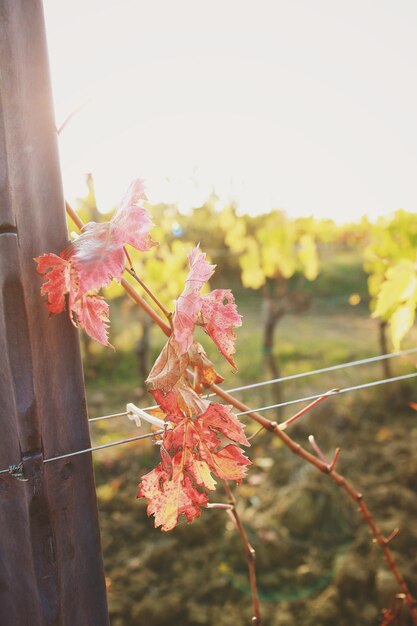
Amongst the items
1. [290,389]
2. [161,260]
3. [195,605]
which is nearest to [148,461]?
[195,605]

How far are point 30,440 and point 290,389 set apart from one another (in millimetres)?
5625

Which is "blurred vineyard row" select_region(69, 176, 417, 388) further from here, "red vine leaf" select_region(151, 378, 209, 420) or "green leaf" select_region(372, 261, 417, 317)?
"red vine leaf" select_region(151, 378, 209, 420)

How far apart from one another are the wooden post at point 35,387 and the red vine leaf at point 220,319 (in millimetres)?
185

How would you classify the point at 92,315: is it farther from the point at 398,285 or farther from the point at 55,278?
the point at 398,285

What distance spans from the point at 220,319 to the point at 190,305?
79 mm

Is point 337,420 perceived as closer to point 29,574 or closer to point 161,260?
point 161,260

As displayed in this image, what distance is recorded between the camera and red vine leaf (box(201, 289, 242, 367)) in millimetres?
675

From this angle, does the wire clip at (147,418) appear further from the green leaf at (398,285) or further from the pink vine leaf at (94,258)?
the green leaf at (398,285)

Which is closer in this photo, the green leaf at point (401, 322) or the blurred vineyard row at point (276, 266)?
the green leaf at point (401, 322)

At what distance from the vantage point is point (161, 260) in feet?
17.3

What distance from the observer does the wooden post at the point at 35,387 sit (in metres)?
0.65

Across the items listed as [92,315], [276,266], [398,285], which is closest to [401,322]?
[398,285]

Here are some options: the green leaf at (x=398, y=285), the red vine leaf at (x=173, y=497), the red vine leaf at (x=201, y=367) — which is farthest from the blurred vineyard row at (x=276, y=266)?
the red vine leaf at (x=173, y=497)

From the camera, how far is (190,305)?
0.61 metres
